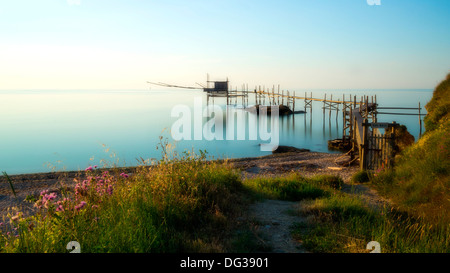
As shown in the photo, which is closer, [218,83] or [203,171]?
[203,171]

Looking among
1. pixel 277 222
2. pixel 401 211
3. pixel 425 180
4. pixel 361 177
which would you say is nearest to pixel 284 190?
pixel 277 222

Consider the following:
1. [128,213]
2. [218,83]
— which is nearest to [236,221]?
[128,213]

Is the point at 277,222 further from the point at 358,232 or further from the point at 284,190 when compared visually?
the point at 284,190

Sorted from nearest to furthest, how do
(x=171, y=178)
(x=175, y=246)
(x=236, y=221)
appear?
(x=175, y=246) < (x=236, y=221) < (x=171, y=178)

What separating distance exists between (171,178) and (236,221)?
4.70ft

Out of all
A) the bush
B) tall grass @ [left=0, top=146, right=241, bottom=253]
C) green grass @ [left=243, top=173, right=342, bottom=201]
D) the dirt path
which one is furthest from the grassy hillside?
tall grass @ [left=0, top=146, right=241, bottom=253]

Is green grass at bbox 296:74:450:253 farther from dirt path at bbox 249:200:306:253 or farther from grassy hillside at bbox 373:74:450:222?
dirt path at bbox 249:200:306:253

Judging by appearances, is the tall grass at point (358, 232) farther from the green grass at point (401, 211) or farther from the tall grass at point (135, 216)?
the tall grass at point (135, 216)

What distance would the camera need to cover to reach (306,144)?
30344 millimetres

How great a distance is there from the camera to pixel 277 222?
5.47 metres

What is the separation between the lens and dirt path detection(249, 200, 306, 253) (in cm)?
450

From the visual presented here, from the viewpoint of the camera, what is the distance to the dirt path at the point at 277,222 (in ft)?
14.8
